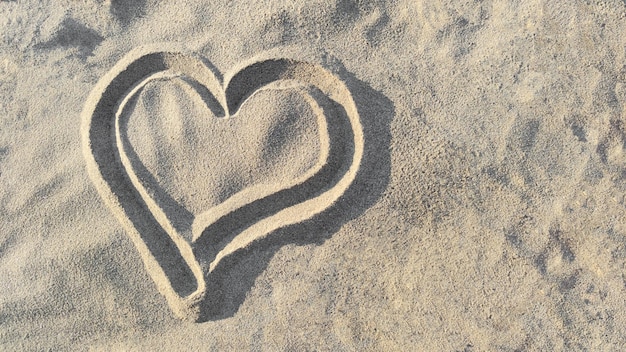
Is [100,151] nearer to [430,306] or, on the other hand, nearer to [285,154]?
[285,154]

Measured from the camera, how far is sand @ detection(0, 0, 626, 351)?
1959 mm

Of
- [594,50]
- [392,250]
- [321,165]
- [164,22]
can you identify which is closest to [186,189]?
[321,165]

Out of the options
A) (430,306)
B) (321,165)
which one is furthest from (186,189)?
(430,306)

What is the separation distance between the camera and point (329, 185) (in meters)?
2.02

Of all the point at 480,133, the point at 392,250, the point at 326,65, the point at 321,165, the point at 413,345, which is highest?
the point at 326,65

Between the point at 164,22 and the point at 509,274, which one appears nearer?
the point at 509,274

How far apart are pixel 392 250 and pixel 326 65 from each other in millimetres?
887

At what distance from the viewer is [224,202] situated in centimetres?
204

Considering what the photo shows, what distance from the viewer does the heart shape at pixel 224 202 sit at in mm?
2010

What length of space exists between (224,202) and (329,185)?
48 cm

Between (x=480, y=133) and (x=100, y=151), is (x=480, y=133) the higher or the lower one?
the lower one

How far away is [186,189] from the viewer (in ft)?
6.73

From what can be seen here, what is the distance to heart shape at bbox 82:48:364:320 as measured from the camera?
→ 201 cm

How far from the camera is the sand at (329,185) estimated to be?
6.43ft
